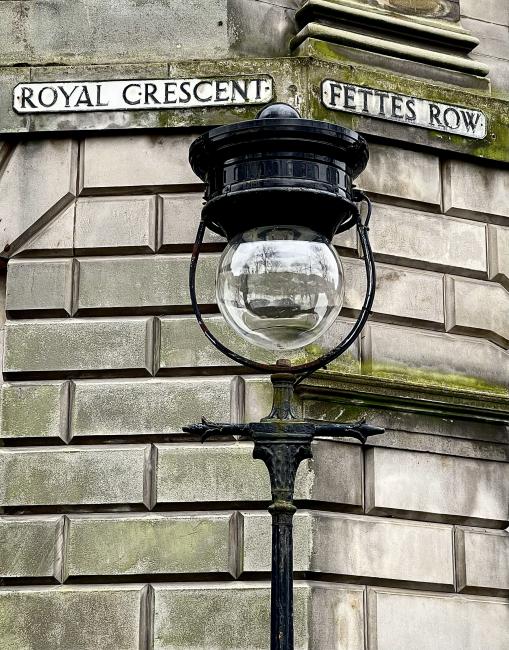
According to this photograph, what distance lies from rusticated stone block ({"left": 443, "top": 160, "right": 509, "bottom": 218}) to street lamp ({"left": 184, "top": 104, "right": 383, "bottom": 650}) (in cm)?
535

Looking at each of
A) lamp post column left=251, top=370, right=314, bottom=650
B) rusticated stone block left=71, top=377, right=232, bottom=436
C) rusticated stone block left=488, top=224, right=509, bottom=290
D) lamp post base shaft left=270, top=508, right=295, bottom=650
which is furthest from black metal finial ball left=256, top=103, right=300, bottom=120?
rusticated stone block left=488, top=224, right=509, bottom=290

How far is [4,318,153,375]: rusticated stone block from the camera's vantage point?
9.36m

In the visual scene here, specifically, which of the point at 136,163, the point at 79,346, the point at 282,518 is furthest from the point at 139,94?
the point at 282,518

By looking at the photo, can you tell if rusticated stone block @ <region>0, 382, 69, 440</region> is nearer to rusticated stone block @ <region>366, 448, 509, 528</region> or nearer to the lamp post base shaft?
rusticated stone block @ <region>366, 448, 509, 528</region>

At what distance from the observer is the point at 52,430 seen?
9.31 meters

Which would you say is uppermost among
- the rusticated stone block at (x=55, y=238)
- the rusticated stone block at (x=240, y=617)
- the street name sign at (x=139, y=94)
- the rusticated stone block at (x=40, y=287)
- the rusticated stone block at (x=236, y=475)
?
the street name sign at (x=139, y=94)

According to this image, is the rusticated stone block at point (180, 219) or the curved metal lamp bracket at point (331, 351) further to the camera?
the rusticated stone block at point (180, 219)

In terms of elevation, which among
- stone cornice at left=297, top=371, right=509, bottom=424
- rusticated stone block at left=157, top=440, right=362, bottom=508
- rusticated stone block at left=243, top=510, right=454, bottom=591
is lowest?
rusticated stone block at left=243, top=510, right=454, bottom=591

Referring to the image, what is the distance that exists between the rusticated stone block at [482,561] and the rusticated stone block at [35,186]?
12.9 ft

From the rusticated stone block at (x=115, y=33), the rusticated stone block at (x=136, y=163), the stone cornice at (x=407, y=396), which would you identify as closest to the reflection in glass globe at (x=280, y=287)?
→ the stone cornice at (x=407, y=396)

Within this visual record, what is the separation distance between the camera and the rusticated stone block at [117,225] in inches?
376

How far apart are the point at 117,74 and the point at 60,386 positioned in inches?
95.6

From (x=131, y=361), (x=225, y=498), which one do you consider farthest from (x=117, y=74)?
(x=225, y=498)

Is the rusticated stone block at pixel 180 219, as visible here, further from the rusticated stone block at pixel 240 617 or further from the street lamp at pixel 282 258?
the street lamp at pixel 282 258
